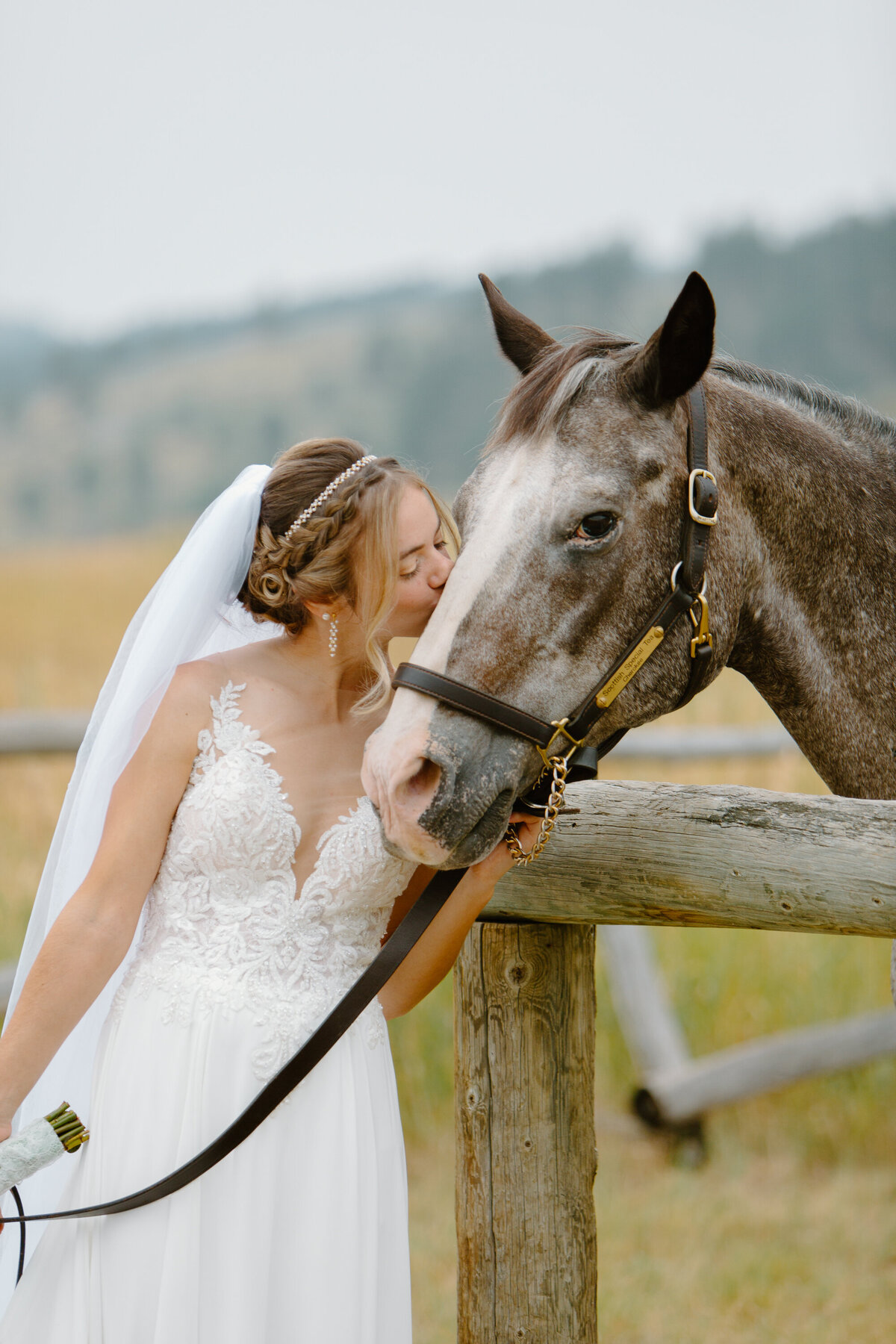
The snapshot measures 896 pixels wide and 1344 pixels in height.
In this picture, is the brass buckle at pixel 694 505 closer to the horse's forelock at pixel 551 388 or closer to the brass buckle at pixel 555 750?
the horse's forelock at pixel 551 388

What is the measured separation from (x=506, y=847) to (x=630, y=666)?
1.24ft

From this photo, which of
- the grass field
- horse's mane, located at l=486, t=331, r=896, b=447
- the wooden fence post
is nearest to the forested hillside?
the grass field

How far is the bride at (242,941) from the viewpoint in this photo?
1.57 meters

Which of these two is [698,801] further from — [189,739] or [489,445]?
[189,739]

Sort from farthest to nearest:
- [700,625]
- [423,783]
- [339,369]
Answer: [339,369] < [700,625] < [423,783]

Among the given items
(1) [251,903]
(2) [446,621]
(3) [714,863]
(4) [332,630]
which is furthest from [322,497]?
(3) [714,863]

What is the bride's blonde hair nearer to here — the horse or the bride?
the bride

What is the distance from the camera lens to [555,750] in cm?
162

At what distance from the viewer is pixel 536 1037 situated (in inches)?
79.5

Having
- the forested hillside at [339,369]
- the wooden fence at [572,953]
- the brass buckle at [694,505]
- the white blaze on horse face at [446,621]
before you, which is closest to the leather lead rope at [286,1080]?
the white blaze on horse face at [446,621]

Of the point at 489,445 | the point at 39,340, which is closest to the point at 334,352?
the point at 39,340

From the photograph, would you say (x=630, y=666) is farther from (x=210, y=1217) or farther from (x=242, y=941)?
(x=210, y=1217)

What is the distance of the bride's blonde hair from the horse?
0.14m

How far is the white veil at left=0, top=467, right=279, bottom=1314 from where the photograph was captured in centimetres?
175
